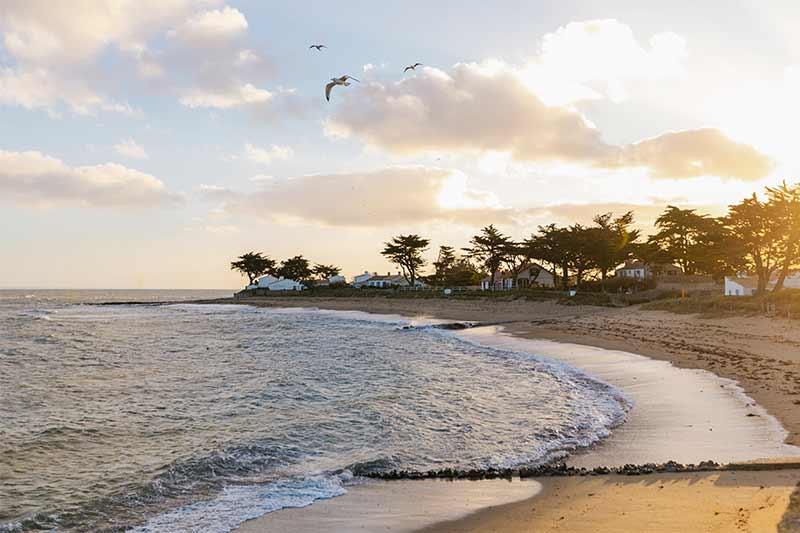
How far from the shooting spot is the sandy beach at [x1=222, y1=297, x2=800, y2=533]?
6.44 meters

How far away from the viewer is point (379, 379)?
19.6m

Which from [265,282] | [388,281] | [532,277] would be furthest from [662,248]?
[265,282]

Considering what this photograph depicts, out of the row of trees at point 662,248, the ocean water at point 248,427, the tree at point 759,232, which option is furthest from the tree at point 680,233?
the ocean water at point 248,427

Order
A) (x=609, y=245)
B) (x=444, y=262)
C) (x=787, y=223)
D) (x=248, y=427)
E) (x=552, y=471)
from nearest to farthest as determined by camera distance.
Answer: (x=552, y=471) → (x=248, y=427) → (x=787, y=223) → (x=609, y=245) → (x=444, y=262)

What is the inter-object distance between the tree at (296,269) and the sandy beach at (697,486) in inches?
4274

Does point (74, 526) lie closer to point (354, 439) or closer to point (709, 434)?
point (354, 439)

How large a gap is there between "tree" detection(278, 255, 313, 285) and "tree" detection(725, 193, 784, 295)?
100933mm

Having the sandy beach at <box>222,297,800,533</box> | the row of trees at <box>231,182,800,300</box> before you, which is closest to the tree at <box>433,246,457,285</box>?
the row of trees at <box>231,182,800,300</box>

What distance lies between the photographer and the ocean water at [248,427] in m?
8.53

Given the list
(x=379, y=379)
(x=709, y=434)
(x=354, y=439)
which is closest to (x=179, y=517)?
(x=354, y=439)

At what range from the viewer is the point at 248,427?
42.2 ft

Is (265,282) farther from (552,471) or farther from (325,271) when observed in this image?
(552,471)

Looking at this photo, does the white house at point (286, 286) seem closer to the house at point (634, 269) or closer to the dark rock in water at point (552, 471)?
the house at point (634, 269)

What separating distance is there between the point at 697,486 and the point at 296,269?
5161 inches
